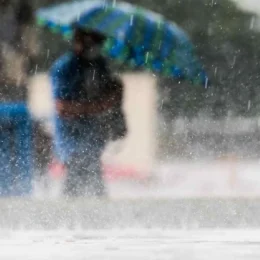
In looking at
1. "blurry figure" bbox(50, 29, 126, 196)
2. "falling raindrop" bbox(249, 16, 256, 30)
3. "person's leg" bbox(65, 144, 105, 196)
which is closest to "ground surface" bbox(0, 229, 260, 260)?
"person's leg" bbox(65, 144, 105, 196)

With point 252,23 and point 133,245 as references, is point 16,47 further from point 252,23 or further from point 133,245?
point 133,245

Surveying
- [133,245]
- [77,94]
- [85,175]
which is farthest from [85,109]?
[133,245]

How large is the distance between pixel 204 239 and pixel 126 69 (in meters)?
1.36

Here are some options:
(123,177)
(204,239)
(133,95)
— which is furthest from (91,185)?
(204,239)

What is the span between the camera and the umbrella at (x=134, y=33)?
316cm

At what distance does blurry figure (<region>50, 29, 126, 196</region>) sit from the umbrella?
7 cm

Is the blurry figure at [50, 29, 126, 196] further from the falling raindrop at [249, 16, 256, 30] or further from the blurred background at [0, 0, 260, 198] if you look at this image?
the falling raindrop at [249, 16, 256, 30]

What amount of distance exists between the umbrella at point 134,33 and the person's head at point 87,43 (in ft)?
0.09

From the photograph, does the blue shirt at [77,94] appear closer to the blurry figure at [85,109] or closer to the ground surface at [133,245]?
the blurry figure at [85,109]

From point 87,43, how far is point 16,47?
1.07ft

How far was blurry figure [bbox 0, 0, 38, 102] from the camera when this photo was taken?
10.3ft

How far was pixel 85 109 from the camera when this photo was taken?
3.07 meters

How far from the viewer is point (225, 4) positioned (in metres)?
3.15

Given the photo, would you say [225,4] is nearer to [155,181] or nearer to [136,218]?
[155,181]
